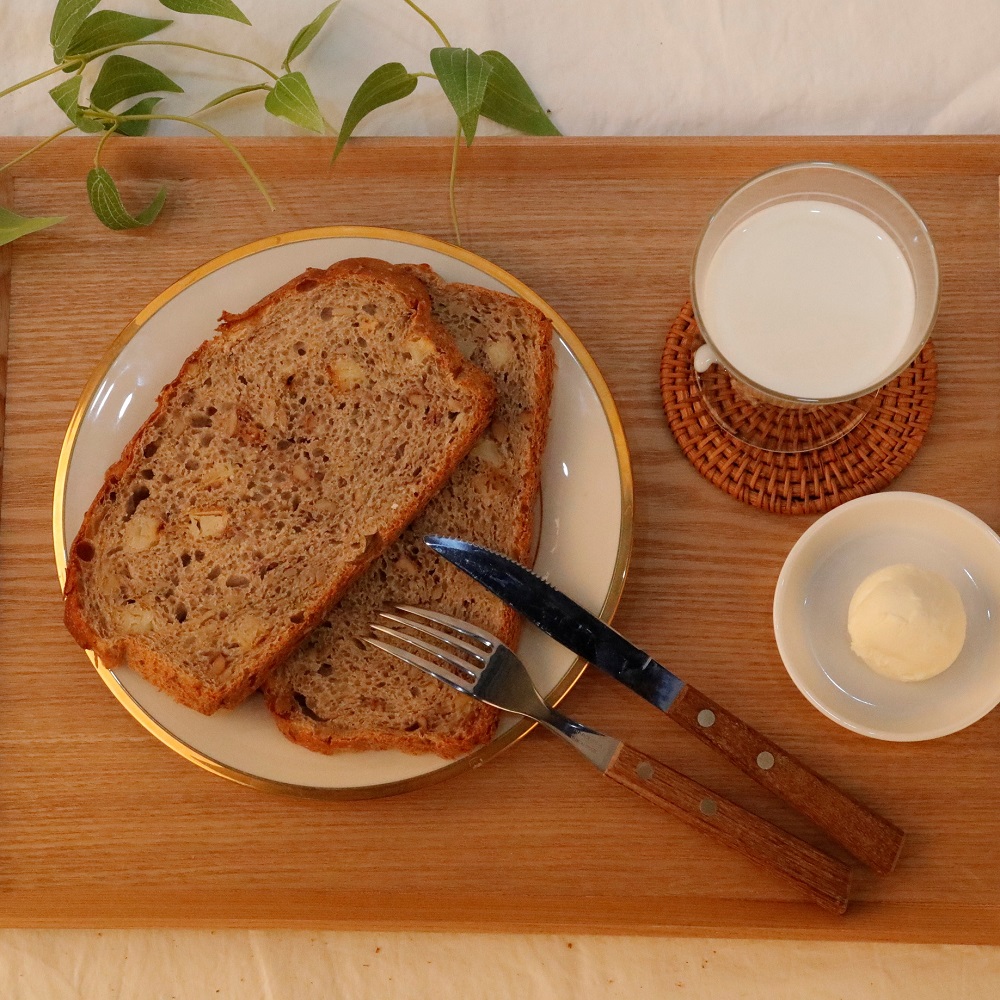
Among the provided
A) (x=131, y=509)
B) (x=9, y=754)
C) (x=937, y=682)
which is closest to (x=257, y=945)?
(x=9, y=754)

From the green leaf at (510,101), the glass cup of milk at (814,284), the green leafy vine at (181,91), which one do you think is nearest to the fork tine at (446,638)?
the glass cup of milk at (814,284)

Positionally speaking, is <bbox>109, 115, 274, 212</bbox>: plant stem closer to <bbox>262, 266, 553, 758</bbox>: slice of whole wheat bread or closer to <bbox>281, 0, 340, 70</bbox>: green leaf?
<bbox>281, 0, 340, 70</bbox>: green leaf

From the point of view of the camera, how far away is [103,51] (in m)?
1.75

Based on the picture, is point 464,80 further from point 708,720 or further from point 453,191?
point 708,720

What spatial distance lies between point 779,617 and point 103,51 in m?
1.49

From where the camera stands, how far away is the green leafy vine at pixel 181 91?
1666mm

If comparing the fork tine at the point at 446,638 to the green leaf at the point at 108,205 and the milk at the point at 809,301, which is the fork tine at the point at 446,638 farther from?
the green leaf at the point at 108,205

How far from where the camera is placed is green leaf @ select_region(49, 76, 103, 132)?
1.71 meters

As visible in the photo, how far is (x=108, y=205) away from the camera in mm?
1686

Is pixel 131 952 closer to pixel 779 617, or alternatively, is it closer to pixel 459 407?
pixel 459 407

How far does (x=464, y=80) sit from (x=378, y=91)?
0.17m

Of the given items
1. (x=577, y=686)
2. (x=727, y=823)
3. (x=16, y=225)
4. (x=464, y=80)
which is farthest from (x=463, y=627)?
(x=16, y=225)

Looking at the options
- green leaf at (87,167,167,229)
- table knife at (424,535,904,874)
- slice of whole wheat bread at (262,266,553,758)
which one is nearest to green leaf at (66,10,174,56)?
green leaf at (87,167,167,229)

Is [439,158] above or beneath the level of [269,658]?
above
